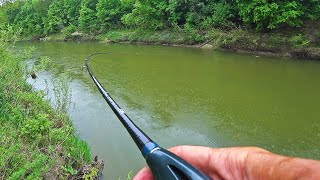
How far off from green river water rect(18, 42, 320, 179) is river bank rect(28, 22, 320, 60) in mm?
1194

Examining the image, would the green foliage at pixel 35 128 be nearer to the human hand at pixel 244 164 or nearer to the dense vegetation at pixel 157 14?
the human hand at pixel 244 164

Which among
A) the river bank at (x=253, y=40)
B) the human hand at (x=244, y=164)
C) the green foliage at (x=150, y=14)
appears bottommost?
the river bank at (x=253, y=40)

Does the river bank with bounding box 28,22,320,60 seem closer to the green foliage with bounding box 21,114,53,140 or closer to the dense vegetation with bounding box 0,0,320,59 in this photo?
the dense vegetation with bounding box 0,0,320,59

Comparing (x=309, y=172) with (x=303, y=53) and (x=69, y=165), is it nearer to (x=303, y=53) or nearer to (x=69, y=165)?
(x=69, y=165)

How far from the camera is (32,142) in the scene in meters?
4.24

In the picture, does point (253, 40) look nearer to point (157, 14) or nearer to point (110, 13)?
point (157, 14)

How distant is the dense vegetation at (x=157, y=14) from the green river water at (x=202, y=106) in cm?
304

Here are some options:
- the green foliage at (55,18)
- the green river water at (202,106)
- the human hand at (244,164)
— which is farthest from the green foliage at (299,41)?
the green foliage at (55,18)

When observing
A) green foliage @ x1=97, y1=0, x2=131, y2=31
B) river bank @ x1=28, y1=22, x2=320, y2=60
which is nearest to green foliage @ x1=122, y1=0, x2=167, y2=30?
river bank @ x1=28, y1=22, x2=320, y2=60

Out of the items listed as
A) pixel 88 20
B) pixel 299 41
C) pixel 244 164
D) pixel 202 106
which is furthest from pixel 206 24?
pixel 244 164

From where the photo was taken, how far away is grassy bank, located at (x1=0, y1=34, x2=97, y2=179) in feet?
10.9

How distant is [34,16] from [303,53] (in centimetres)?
3551

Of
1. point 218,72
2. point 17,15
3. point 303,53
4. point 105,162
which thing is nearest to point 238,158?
point 105,162

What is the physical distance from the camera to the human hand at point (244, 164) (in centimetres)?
67
